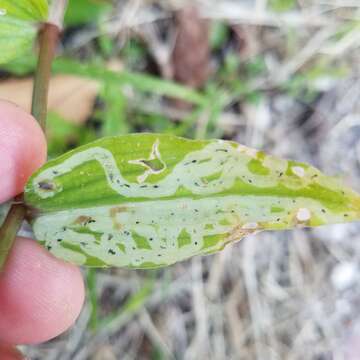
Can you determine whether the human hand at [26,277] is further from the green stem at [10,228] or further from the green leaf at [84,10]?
the green leaf at [84,10]

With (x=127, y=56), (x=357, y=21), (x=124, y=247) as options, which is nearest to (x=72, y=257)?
(x=124, y=247)

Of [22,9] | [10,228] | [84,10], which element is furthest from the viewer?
[84,10]

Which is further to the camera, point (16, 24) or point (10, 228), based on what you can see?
point (16, 24)

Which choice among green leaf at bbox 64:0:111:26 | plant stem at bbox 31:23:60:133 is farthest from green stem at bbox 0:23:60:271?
green leaf at bbox 64:0:111:26

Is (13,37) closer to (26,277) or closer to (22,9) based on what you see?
(22,9)

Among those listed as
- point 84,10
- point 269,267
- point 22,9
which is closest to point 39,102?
point 22,9

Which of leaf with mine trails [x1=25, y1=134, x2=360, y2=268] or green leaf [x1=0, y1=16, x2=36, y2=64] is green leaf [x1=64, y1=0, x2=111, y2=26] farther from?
leaf with mine trails [x1=25, y1=134, x2=360, y2=268]

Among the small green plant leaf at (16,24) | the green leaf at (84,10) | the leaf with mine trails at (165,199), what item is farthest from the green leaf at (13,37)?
the green leaf at (84,10)
